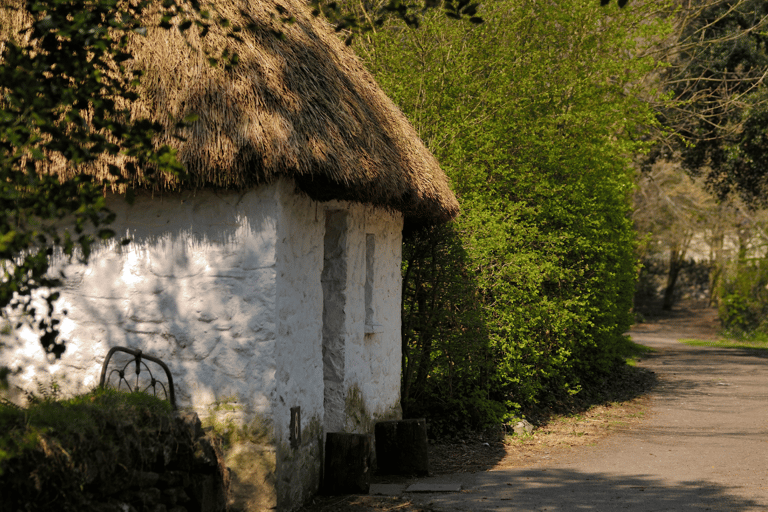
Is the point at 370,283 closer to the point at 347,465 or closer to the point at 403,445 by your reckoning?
the point at 403,445

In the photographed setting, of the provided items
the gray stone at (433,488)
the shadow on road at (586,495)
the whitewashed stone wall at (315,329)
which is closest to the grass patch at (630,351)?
the shadow on road at (586,495)

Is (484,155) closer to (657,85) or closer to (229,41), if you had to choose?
(229,41)

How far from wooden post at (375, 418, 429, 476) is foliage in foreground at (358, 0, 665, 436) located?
73.7 inches

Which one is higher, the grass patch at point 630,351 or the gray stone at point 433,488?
the grass patch at point 630,351

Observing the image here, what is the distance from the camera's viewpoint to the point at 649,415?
10828 mm

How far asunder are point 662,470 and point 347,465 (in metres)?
3.44

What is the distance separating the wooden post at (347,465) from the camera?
603cm

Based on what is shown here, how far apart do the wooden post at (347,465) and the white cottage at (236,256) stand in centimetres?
16

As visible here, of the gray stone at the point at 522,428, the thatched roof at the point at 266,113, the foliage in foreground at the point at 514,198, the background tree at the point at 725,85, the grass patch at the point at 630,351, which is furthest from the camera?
the background tree at the point at 725,85

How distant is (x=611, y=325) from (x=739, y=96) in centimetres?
682

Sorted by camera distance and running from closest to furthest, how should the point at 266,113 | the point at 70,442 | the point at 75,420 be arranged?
the point at 70,442
the point at 75,420
the point at 266,113

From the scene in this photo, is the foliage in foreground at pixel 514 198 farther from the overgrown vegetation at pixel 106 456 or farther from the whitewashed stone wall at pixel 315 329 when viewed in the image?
the overgrown vegetation at pixel 106 456

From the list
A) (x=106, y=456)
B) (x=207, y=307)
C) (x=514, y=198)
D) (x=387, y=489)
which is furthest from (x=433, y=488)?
(x=514, y=198)

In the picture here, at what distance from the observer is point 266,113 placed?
5133 millimetres
